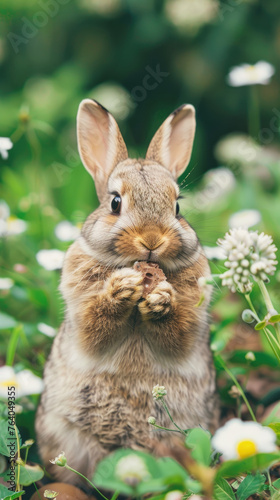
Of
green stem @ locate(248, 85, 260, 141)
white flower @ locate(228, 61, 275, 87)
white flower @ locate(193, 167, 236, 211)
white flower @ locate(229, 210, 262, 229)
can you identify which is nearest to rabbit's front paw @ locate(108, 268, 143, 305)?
white flower @ locate(229, 210, 262, 229)

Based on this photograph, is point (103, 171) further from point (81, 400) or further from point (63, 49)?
point (63, 49)

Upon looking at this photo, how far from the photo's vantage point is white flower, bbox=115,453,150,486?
1.81m

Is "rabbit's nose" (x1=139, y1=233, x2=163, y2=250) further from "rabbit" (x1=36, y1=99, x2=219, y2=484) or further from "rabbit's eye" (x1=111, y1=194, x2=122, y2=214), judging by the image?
"rabbit's eye" (x1=111, y1=194, x2=122, y2=214)

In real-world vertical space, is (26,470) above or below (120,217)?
below

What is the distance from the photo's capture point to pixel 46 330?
12.2 ft

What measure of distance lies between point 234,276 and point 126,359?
0.77m

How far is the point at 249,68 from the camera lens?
16.3 ft

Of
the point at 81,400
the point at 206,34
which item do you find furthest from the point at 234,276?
the point at 206,34

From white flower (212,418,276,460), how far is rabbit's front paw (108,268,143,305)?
0.77 meters

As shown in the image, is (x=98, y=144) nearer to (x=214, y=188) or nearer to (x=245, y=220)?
(x=245, y=220)

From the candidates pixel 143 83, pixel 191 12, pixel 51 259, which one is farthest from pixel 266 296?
pixel 143 83

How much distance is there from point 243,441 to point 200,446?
150 millimetres

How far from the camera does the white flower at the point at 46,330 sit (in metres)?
3.69

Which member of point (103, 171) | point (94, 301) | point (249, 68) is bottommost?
point (94, 301)
